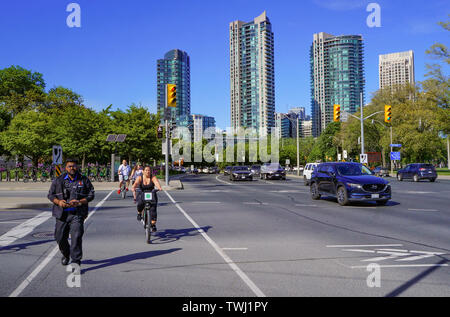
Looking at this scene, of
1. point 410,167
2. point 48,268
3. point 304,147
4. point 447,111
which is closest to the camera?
point 48,268

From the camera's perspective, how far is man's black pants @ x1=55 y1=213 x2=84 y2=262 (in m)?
6.01

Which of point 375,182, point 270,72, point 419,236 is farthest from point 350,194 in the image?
point 270,72

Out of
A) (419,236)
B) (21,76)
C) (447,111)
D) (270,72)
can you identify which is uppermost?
(270,72)

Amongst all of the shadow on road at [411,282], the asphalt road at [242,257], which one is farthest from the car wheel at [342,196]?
the shadow on road at [411,282]

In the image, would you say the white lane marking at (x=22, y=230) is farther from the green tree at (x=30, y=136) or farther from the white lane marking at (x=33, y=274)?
the green tree at (x=30, y=136)

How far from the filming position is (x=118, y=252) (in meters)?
7.46

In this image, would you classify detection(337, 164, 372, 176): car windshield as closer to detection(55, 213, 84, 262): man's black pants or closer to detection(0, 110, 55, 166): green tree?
detection(55, 213, 84, 262): man's black pants

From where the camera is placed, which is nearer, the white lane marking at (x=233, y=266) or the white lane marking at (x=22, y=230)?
the white lane marking at (x=233, y=266)

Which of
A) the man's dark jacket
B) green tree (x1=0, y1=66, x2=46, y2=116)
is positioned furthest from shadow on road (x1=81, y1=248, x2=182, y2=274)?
green tree (x1=0, y1=66, x2=46, y2=116)

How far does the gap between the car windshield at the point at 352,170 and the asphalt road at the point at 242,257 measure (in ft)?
13.4

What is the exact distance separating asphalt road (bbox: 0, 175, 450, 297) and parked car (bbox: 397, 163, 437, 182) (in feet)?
82.8

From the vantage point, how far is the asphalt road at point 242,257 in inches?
202
